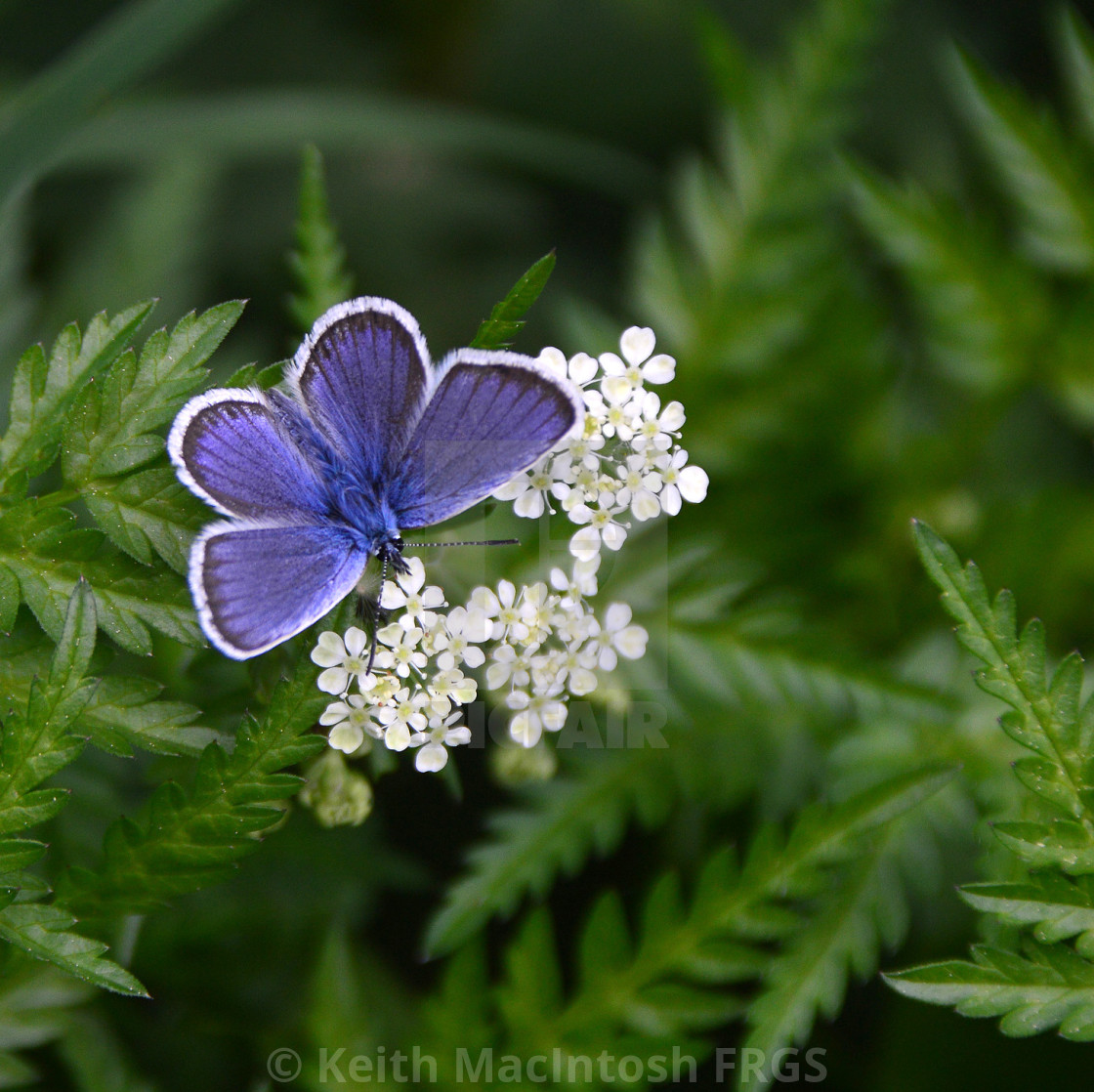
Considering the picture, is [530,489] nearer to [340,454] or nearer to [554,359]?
[554,359]

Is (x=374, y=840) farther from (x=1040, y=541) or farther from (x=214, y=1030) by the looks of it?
(x=1040, y=541)

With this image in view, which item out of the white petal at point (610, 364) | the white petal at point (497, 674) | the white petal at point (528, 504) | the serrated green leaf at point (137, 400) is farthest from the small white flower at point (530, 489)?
the serrated green leaf at point (137, 400)

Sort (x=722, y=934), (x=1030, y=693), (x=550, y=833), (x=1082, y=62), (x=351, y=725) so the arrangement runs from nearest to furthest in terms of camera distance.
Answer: (x=1030, y=693) → (x=351, y=725) → (x=722, y=934) → (x=550, y=833) → (x=1082, y=62)

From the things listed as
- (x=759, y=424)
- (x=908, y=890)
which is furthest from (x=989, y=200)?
(x=908, y=890)

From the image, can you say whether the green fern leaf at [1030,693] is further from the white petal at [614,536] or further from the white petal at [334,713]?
the white petal at [334,713]

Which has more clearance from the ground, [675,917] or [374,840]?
[374,840]

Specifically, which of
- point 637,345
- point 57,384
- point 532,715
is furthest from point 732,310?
point 57,384

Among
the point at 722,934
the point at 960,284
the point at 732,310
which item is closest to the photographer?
the point at 722,934
